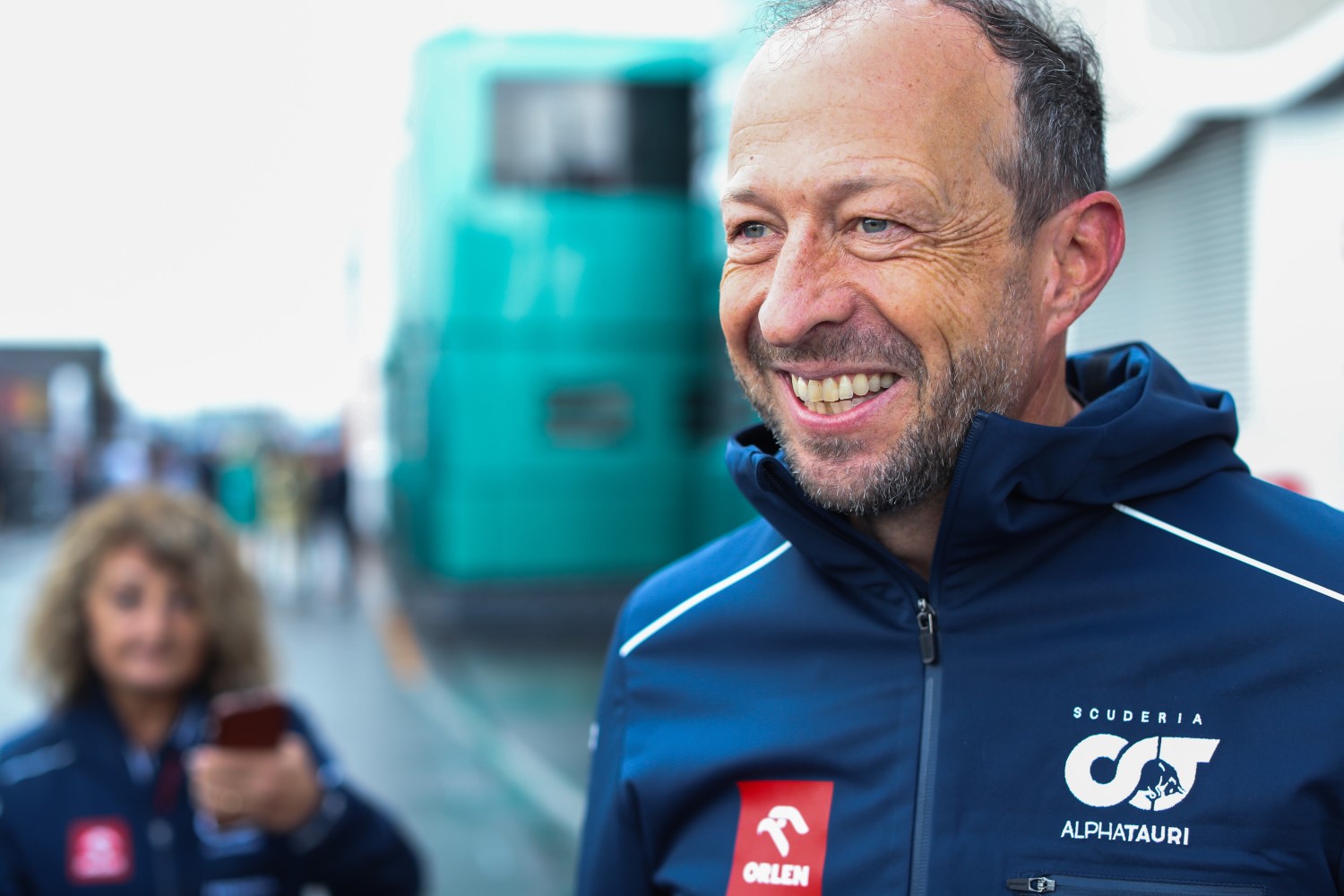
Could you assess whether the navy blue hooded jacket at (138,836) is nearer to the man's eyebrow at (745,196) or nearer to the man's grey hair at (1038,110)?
the man's eyebrow at (745,196)

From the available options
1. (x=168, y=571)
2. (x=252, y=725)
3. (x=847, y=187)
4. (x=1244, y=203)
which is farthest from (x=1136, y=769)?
(x=1244, y=203)

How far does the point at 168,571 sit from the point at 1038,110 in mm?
2739

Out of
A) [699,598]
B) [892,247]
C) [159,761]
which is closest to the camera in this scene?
[892,247]

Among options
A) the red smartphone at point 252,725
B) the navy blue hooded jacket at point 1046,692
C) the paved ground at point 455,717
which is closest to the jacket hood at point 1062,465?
the navy blue hooded jacket at point 1046,692

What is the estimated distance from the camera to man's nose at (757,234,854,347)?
63.6 inches

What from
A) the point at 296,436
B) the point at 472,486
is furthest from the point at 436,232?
the point at 296,436

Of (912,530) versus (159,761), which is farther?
(159,761)

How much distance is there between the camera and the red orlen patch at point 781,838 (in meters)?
1.66

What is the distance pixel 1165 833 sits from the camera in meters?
1.51

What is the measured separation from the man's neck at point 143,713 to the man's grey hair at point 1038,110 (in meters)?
2.49

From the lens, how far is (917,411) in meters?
1.62

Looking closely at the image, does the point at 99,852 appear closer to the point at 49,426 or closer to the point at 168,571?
the point at 168,571

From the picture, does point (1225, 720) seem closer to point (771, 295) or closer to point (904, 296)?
point (904, 296)

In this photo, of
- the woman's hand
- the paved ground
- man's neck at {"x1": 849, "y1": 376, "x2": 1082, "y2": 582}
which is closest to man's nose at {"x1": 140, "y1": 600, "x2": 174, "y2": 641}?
the paved ground
